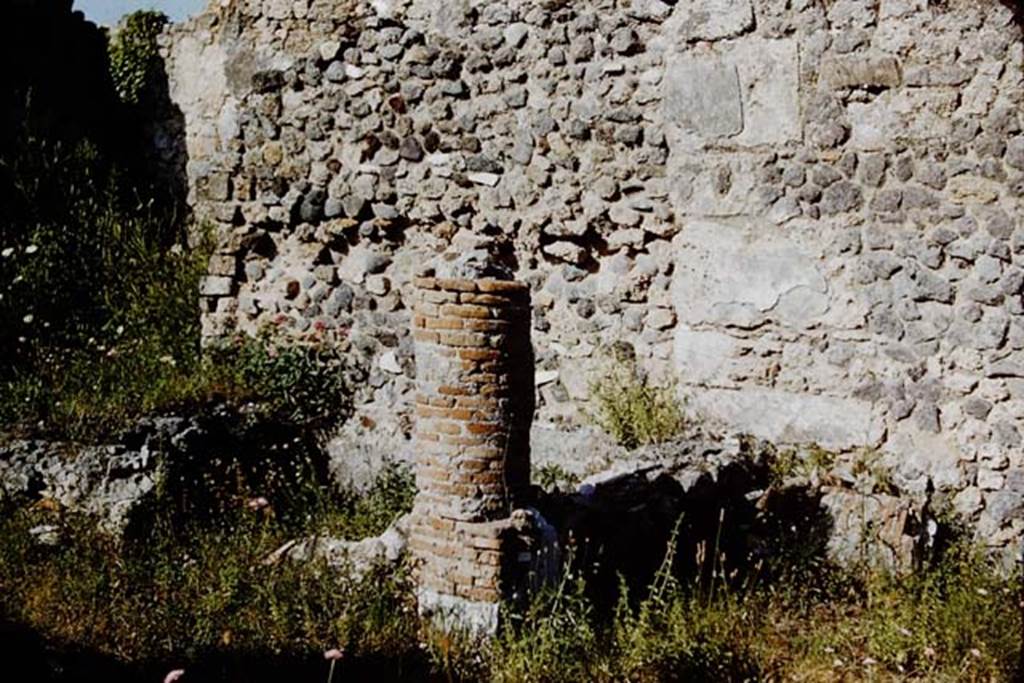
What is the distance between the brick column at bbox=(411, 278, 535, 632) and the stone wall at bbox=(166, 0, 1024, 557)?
97.7 inches

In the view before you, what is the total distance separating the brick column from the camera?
552 cm

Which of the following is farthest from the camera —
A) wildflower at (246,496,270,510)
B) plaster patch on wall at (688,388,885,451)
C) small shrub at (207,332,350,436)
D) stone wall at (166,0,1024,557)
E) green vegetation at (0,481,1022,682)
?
small shrub at (207,332,350,436)

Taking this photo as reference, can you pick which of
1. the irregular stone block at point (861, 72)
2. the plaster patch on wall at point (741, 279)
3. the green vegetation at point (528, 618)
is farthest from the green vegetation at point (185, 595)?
the irregular stone block at point (861, 72)

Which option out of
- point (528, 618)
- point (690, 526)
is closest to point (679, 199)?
point (690, 526)

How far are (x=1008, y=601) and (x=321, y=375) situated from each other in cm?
488

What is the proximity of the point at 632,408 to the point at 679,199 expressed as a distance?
4.64 ft

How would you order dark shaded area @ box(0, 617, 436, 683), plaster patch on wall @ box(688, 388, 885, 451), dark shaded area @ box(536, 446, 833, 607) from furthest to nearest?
plaster patch on wall @ box(688, 388, 885, 451) → dark shaded area @ box(536, 446, 833, 607) → dark shaded area @ box(0, 617, 436, 683)

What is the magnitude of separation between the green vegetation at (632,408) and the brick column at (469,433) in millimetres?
2444

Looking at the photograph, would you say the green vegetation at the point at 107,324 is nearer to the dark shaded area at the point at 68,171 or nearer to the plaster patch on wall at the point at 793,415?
the dark shaded area at the point at 68,171

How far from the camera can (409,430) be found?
8.68 m

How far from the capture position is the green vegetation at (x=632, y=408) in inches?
312

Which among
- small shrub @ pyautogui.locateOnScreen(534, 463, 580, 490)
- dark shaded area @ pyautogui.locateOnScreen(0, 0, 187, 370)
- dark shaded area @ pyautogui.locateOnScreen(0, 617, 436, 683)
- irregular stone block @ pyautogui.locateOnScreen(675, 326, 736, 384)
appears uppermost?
dark shaded area @ pyautogui.locateOnScreen(0, 0, 187, 370)

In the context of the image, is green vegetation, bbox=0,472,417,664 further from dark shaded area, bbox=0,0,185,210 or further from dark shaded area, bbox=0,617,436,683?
dark shaded area, bbox=0,0,185,210

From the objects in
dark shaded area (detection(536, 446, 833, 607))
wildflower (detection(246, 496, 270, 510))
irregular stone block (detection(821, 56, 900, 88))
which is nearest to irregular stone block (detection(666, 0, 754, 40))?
irregular stone block (detection(821, 56, 900, 88))
